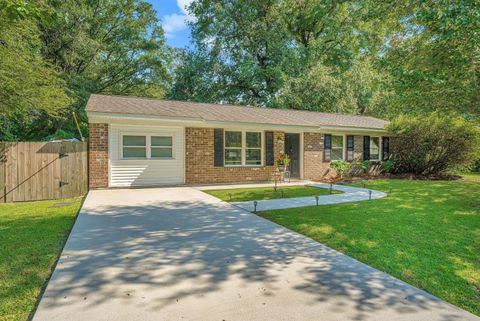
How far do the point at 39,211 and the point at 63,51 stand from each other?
682 inches

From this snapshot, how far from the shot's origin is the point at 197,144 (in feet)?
38.1

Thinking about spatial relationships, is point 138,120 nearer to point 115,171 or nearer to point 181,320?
point 115,171

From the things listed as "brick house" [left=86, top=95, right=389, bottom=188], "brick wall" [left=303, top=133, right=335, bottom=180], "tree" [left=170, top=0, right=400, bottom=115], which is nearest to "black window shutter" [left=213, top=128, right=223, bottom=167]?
"brick house" [left=86, top=95, right=389, bottom=188]

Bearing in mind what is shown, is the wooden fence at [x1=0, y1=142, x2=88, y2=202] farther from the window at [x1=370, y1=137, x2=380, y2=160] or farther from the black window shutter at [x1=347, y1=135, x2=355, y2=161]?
the window at [x1=370, y1=137, x2=380, y2=160]

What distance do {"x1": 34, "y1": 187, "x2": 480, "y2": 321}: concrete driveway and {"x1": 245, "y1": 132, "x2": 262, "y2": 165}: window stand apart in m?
7.60

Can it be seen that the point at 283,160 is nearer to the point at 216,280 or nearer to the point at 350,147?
A: the point at 350,147

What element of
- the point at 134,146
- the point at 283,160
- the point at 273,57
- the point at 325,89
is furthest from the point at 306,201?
the point at 273,57

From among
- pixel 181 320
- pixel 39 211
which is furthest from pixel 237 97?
pixel 181 320

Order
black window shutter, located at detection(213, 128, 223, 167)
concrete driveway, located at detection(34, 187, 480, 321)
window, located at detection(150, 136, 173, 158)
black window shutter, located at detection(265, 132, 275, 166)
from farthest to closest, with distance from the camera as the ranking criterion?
black window shutter, located at detection(265, 132, 275, 166)
black window shutter, located at detection(213, 128, 223, 167)
window, located at detection(150, 136, 173, 158)
concrete driveway, located at detection(34, 187, 480, 321)

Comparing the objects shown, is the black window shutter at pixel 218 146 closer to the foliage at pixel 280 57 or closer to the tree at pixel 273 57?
the foliage at pixel 280 57

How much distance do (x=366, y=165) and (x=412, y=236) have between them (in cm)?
1107

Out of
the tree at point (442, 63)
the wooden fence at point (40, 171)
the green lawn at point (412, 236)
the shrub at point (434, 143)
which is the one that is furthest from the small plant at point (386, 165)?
the wooden fence at point (40, 171)

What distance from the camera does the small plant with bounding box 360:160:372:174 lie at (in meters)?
15.2

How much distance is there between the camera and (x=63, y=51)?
64.8 feet
